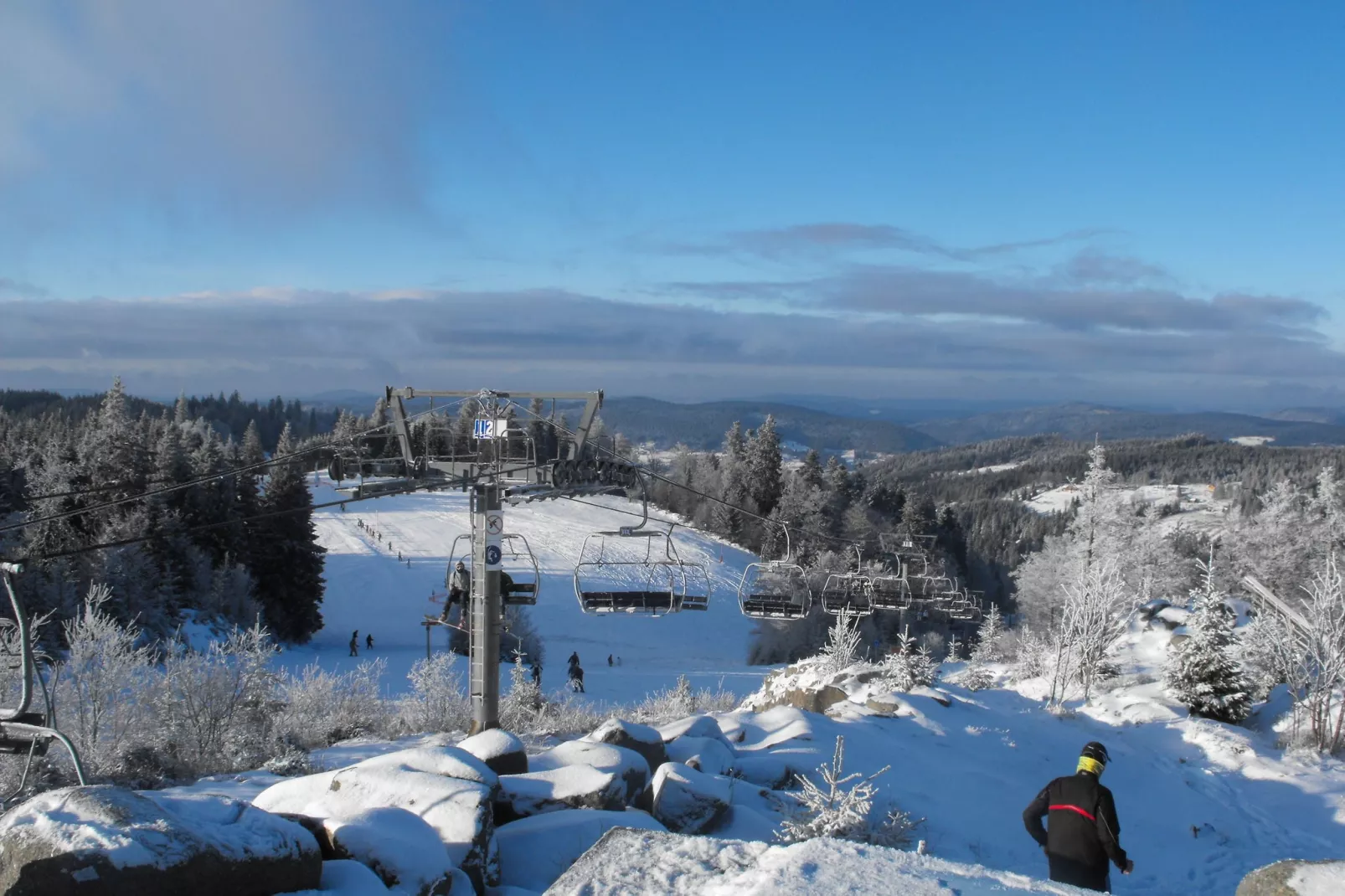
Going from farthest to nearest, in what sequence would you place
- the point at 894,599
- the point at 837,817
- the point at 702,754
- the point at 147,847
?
the point at 894,599 → the point at 702,754 → the point at 837,817 → the point at 147,847

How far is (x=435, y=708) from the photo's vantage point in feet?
64.8

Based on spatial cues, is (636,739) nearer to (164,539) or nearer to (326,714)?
(326,714)

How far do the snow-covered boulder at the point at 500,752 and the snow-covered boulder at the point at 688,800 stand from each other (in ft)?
5.73

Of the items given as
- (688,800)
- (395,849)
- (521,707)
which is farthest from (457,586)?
(521,707)

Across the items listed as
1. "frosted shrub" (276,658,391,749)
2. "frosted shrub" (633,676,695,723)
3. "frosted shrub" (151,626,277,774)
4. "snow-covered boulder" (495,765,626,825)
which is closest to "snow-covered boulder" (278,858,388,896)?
"snow-covered boulder" (495,765,626,825)

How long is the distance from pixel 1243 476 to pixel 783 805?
15503cm

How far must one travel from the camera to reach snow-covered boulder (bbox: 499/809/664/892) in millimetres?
8633

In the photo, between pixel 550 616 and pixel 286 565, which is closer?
pixel 286 565

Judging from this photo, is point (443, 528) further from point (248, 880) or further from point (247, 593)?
point (248, 880)

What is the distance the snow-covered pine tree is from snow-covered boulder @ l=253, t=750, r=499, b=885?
20925mm

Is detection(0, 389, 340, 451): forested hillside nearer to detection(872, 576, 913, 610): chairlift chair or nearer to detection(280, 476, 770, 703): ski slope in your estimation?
detection(280, 476, 770, 703): ski slope

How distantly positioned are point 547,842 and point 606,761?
1900 millimetres

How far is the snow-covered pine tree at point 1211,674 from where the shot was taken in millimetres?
22641

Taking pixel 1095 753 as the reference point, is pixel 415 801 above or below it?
below
